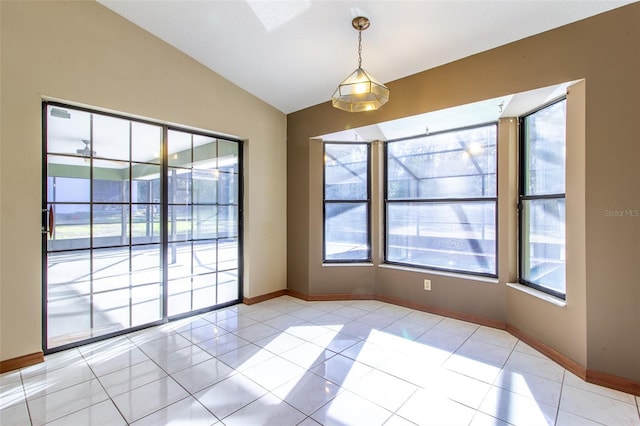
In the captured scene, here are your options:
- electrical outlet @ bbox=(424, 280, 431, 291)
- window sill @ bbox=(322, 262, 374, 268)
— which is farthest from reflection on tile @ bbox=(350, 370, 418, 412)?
window sill @ bbox=(322, 262, 374, 268)

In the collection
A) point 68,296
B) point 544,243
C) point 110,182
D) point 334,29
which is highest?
point 334,29

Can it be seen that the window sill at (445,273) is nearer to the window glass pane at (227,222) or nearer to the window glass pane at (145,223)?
the window glass pane at (227,222)

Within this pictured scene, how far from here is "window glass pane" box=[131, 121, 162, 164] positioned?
126 inches

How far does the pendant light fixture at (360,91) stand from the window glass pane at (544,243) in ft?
6.07

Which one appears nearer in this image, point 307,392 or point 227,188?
point 307,392

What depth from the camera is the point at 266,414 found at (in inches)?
75.2

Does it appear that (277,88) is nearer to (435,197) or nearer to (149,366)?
(435,197)

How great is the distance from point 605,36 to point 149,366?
14.3 feet

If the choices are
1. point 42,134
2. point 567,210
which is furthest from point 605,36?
point 42,134

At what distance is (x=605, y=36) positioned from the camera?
224cm

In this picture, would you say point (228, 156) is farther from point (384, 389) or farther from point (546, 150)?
point (546, 150)

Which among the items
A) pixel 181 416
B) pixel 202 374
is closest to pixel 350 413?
pixel 181 416

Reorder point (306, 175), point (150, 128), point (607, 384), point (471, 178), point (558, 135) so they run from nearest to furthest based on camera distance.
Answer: point (607, 384)
point (558, 135)
point (150, 128)
point (471, 178)
point (306, 175)

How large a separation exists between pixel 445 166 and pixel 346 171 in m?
1.31
